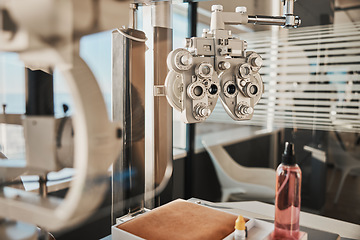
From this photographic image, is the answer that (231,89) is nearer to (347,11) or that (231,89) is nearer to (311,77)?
(311,77)

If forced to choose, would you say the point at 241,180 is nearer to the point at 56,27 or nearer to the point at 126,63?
the point at 126,63

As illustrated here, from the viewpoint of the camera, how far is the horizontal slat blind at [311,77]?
6.48ft

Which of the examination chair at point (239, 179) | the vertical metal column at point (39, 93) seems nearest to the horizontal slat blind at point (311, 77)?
the examination chair at point (239, 179)

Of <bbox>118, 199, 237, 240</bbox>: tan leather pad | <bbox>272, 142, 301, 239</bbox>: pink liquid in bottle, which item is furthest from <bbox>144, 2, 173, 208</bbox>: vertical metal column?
<bbox>272, 142, 301, 239</bbox>: pink liquid in bottle

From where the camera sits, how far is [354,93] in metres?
1.96

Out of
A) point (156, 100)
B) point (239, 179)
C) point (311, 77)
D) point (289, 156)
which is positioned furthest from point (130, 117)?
point (239, 179)

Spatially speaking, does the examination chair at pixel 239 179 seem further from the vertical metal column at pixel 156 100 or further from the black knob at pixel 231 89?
the black knob at pixel 231 89

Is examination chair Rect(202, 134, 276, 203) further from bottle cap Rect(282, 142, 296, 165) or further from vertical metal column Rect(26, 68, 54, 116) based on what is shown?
vertical metal column Rect(26, 68, 54, 116)

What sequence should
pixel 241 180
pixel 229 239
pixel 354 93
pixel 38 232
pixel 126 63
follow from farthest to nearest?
1. pixel 241 180
2. pixel 354 93
3. pixel 126 63
4. pixel 229 239
5. pixel 38 232

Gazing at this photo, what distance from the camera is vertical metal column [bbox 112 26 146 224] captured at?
34.3 inches

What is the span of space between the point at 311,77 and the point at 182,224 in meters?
1.72

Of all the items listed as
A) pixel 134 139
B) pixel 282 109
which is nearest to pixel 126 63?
pixel 134 139

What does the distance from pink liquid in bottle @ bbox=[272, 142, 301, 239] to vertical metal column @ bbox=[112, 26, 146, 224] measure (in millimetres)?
425

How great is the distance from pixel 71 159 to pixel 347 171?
220 centimetres
